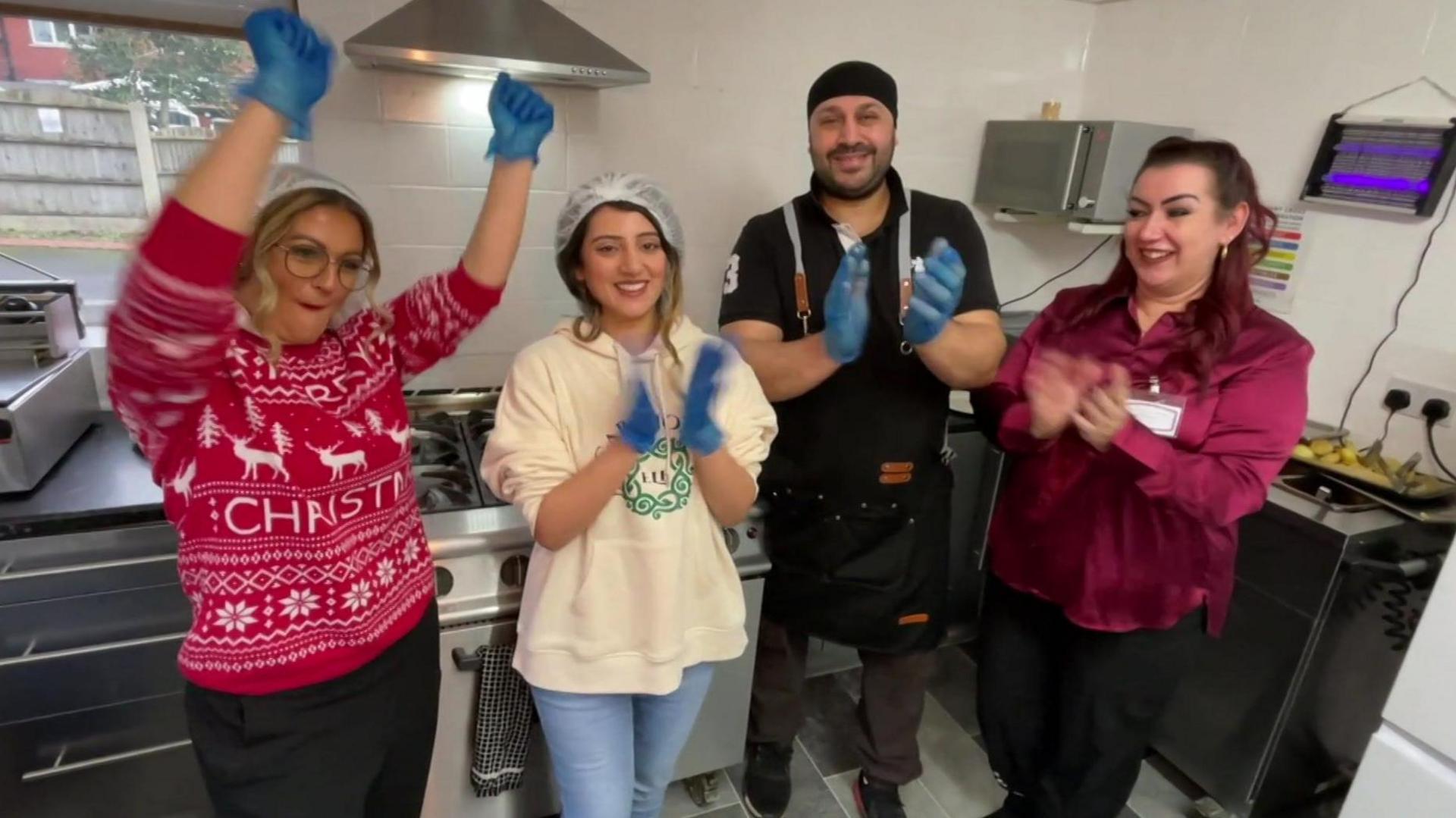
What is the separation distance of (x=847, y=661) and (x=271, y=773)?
5.41ft

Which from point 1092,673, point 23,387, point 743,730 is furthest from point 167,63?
point 1092,673

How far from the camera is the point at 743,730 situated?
1.72m

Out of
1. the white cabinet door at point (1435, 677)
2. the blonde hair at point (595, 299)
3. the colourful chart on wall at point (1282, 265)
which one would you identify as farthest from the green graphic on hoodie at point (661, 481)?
the colourful chart on wall at point (1282, 265)

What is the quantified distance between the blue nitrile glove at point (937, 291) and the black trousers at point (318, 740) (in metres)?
0.85

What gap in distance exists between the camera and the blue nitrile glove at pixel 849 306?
3.91 feet

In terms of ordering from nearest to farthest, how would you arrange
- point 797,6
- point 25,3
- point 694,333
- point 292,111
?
point 292,111, point 694,333, point 25,3, point 797,6

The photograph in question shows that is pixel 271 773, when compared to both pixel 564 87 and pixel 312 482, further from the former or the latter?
pixel 564 87

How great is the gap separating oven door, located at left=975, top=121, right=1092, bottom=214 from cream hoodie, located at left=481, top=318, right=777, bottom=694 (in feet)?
4.68

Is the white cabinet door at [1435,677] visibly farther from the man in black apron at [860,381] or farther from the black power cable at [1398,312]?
the black power cable at [1398,312]

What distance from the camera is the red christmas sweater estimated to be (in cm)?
86

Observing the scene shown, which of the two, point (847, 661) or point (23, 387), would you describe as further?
point (847, 661)

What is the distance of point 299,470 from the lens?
90 centimetres

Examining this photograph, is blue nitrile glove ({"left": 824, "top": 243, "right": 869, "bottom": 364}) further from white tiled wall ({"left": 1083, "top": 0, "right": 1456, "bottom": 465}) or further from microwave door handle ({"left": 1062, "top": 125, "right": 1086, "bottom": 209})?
white tiled wall ({"left": 1083, "top": 0, "right": 1456, "bottom": 465})

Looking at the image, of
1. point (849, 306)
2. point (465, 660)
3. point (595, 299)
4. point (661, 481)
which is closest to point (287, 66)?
point (595, 299)
